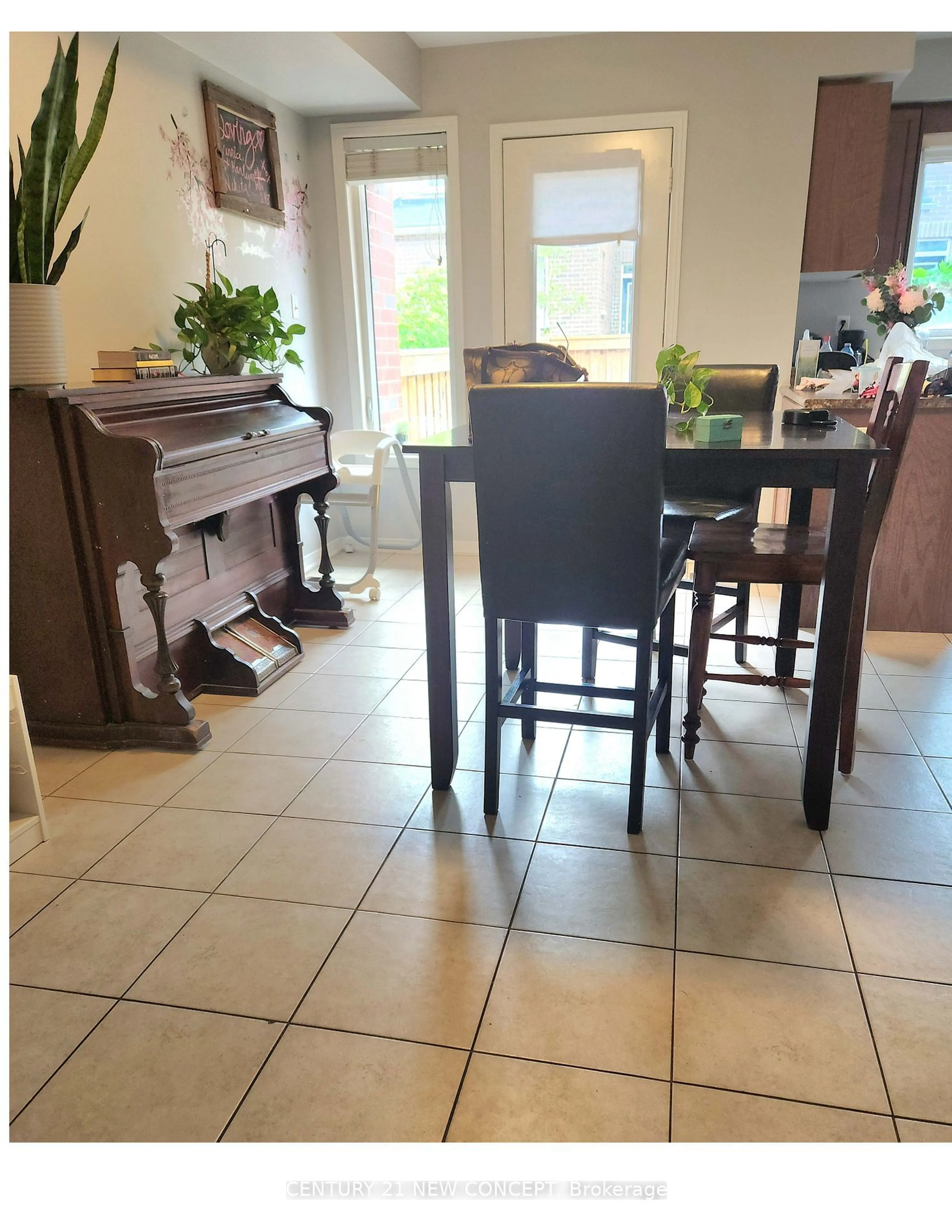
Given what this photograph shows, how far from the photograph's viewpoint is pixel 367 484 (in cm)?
410

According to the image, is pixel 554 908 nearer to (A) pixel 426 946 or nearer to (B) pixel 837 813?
(A) pixel 426 946

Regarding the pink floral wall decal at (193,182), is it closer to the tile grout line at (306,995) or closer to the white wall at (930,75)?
the tile grout line at (306,995)

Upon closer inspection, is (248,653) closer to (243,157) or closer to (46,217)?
(46,217)

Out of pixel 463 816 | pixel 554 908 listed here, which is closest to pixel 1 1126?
pixel 554 908

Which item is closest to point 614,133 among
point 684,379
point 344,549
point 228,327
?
point 228,327

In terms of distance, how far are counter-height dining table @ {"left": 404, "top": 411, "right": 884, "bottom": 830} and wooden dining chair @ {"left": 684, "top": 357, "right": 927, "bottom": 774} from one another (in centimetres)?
13

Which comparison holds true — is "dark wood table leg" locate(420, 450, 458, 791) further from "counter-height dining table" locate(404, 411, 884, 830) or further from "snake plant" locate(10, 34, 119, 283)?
"snake plant" locate(10, 34, 119, 283)

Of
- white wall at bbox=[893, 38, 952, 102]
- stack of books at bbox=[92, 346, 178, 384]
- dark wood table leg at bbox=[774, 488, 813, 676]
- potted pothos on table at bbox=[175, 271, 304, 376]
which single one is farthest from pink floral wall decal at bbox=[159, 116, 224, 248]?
white wall at bbox=[893, 38, 952, 102]

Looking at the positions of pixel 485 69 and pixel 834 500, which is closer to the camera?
pixel 834 500

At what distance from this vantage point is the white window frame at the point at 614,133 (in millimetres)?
3939

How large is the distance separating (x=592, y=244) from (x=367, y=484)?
165 cm

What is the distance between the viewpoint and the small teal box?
193 centimetres
